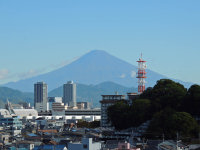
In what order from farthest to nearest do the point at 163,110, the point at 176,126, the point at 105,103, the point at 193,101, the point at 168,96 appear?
the point at 105,103
the point at 168,96
the point at 193,101
the point at 163,110
the point at 176,126

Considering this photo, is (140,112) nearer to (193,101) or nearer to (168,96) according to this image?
(168,96)

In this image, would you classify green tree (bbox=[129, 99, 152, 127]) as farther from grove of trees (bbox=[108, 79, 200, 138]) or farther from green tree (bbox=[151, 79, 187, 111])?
green tree (bbox=[151, 79, 187, 111])

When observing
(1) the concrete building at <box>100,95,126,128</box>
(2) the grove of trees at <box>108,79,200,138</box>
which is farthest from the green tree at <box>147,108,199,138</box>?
(1) the concrete building at <box>100,95,126,128</box>

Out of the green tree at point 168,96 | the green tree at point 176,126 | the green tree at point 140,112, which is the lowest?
the green tree at point 176,126

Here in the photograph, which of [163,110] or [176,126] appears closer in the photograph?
[176,126]

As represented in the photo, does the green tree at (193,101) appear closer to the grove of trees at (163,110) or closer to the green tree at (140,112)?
the grove of trees at (163,110)

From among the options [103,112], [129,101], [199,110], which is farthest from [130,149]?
[103,112]

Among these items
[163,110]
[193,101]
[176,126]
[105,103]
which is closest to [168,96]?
[193,101]

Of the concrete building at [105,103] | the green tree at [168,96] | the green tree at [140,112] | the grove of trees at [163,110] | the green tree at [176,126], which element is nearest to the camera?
the green tree at [176,126]

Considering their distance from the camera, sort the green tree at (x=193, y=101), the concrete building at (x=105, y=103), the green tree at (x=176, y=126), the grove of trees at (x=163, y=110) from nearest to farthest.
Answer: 1. the green tree at (x=176, y=126)
2. the grove of trees at (x=163, y=110)
3. the green tree at (x=193, y=101)
4. the concrete building at (x=105, y=103)

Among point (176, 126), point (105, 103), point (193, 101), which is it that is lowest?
point (176, 126)

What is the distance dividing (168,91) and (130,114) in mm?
4496

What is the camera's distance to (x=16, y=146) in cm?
4494

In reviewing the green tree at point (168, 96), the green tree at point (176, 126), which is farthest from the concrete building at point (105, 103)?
the green tree at point (176, 126)
